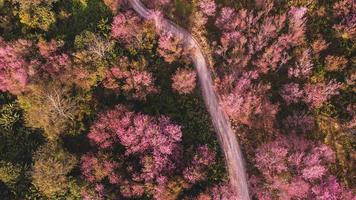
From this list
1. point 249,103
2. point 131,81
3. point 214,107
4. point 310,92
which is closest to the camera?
point 249,103

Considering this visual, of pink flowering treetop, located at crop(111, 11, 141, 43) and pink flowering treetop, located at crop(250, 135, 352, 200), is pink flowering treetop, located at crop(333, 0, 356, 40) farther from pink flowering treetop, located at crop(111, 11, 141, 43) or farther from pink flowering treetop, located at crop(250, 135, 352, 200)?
pink flowering treetop, located at crop(111, 11, 141, 43)

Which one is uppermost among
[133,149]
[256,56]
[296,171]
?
[256,56]

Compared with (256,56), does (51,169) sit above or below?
below

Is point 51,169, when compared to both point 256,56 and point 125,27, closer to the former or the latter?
point 125,27

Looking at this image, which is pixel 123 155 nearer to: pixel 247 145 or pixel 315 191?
pixel 247 145

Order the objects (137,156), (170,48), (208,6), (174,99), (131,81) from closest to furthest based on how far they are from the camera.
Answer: (137,156) < (131,81) < (170,48) < (174,99) < (208,6)

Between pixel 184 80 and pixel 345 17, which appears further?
pixel 345 17

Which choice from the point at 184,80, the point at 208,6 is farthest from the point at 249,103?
the point at 208,6

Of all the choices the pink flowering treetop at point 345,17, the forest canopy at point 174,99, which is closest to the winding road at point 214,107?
the forest canopy at point 174,99
